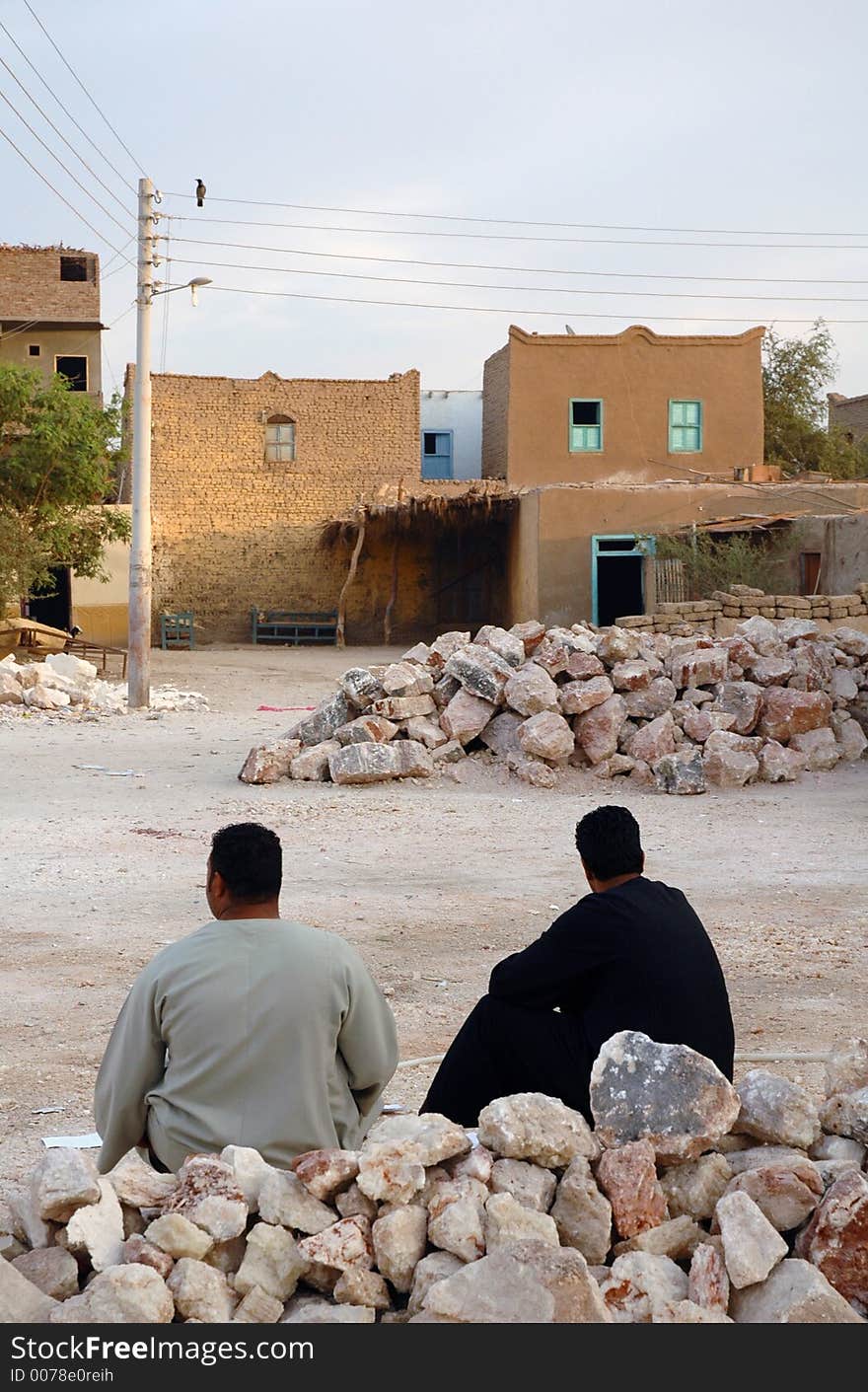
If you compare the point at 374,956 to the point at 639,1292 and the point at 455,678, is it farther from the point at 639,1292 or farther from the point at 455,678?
the point at 455,678

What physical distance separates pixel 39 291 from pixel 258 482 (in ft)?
33.7

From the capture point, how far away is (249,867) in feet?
10.1

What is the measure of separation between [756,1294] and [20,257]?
37026 mm

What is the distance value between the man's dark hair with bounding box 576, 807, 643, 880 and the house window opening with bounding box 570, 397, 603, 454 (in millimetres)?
26081

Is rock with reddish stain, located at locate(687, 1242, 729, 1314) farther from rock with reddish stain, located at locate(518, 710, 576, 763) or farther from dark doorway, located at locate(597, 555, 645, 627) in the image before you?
dark doorway, located at locate(597, 555, 645, 627)

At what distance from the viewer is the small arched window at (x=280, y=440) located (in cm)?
3005

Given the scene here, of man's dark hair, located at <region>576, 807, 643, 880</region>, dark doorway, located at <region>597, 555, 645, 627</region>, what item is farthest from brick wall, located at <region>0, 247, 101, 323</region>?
man's dark hair, located at <region>576, 807, 643, 880</region>

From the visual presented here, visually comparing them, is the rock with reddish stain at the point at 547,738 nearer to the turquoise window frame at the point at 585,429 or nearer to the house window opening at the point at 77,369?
the turquoise window frame at the point at 585,429

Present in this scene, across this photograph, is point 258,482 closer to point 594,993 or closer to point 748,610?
point 748,610

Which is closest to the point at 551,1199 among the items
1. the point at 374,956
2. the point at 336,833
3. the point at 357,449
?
the point at 374,956

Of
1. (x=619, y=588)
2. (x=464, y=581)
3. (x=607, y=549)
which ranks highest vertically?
(x=607, y=549)

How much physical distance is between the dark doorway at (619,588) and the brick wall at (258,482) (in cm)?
617

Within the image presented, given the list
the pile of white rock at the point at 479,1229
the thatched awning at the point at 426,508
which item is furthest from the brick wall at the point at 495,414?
the pile of white rock at the point at 479,1229

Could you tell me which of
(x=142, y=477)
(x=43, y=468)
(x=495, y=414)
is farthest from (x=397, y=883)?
(x=495, y=414)
